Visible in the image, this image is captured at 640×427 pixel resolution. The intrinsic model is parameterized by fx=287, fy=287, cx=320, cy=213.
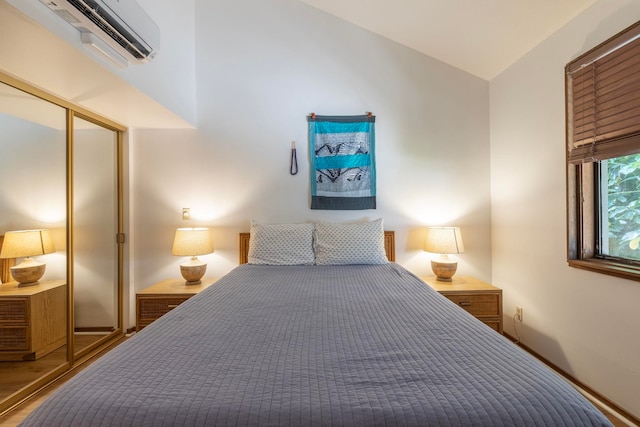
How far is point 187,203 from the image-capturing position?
265 cm

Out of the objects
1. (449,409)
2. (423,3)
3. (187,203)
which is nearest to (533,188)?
(423,3)

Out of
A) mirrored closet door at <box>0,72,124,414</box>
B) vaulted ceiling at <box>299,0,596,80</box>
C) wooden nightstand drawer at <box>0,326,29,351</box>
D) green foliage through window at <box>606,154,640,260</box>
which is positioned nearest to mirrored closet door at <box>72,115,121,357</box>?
mirrored closet door at <box>0,72,124,414</box>

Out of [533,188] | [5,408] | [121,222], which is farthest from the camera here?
[121,222]

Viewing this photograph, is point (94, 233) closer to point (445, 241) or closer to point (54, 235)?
point (54, 235)

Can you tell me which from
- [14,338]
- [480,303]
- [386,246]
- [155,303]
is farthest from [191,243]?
[480,303]

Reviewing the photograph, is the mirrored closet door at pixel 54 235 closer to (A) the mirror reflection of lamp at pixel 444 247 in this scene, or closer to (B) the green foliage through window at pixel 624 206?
(A) the mirror reflection of lamp at pixel 444 247

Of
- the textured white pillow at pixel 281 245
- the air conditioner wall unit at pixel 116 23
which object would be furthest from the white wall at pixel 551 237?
the air conditioner wall unit at pixel 116 23

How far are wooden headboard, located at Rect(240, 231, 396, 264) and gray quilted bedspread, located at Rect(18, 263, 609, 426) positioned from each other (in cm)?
133

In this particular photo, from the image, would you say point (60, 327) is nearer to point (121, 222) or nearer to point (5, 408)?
point (5, 408)

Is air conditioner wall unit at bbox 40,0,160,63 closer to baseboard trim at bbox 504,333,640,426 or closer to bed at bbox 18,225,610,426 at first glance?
bed at bbox 18,225,610,426

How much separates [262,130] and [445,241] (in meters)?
1.88

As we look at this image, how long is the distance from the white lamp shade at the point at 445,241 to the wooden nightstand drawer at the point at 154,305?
6.71ft

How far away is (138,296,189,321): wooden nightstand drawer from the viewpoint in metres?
2.17

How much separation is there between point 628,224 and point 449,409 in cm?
183
